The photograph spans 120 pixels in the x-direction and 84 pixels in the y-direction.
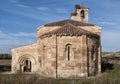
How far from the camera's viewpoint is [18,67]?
31453 millimetres

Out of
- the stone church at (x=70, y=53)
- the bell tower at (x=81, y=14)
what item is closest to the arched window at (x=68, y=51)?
the stone church at (x=70, y=53)

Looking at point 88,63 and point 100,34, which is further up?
point 100,34

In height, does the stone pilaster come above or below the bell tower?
below

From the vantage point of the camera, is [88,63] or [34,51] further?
[34,51]

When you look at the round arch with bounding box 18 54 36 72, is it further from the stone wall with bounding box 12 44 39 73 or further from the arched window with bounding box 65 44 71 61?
the arched window with bounding box 65 44 71 61

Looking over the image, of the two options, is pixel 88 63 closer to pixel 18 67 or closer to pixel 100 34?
pixel 100 34

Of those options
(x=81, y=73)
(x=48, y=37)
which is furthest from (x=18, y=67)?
(x=81, y=73)

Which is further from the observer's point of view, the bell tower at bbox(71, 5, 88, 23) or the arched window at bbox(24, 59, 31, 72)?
the bell tower at bbox(71, 5, 88, 23)

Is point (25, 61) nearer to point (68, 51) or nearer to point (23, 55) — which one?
point (23, 55)

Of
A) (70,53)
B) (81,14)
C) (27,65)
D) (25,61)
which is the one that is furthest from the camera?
(27,65)

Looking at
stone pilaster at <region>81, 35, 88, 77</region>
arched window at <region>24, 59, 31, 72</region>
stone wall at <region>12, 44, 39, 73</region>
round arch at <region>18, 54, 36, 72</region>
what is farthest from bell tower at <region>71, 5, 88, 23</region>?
stone pilaster at <region>81, 35, 88, 77</region>

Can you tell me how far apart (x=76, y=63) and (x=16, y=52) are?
30.7 feet

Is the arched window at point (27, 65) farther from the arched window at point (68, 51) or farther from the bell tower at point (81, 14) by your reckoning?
the arched window at point (68, 51)

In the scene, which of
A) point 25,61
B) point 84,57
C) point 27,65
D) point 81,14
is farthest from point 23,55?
point 84,57
